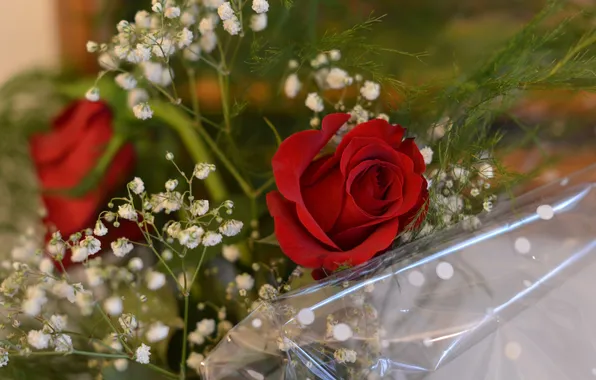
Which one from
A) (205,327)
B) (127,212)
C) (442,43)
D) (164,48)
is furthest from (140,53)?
(442,43)

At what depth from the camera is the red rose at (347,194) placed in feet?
1.26

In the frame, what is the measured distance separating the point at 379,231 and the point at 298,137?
9cm

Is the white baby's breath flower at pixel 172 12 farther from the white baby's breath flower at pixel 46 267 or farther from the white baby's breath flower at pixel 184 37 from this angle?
the white baby's breath flower at pixel 46 267

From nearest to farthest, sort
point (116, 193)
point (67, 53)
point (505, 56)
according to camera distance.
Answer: point (505, 56) < point (116, 193) < point (67, 53)

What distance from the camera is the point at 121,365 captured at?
46 centimetres

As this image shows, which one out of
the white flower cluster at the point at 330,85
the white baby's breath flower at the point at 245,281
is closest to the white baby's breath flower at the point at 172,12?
the white flower cluster at the point at 330,85

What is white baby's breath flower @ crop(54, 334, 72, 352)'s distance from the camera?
387 mm

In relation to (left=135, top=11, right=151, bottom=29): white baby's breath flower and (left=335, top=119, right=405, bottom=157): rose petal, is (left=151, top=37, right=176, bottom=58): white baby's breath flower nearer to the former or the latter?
(left=135, top=11, right=151, bottom=29): white baby's breath flower

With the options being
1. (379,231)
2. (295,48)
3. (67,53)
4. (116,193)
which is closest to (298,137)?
(379,231)

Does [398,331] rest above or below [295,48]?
below

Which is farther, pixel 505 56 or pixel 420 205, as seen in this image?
pixel 505 56

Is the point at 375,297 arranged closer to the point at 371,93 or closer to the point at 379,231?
the point at 379,231

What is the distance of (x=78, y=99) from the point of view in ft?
2.36

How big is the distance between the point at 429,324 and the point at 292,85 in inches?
10.9
